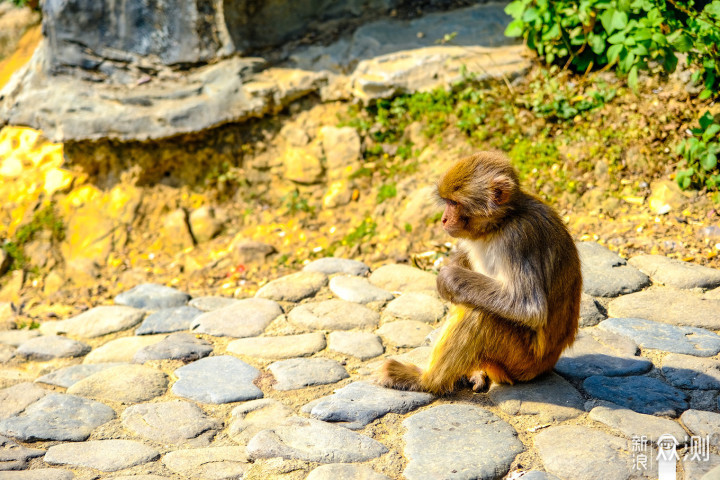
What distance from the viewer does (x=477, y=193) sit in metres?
3.94

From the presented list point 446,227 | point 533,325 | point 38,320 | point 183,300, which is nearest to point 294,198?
point 183,300

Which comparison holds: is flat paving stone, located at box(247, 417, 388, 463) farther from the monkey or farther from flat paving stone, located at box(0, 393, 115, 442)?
flat paving stone, located at box(0, 393, 115, 442)

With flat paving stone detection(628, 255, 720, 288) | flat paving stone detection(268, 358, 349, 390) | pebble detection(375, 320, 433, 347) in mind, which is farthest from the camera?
flat paving stone detection(628, 255, 720, 288)

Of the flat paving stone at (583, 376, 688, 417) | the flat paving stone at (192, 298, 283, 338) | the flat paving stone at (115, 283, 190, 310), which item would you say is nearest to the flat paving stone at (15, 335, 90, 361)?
the flat paving stone at (115, 283, 190, 310)

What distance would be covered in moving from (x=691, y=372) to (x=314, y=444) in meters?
2.35

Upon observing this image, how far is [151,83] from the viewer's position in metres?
7.61

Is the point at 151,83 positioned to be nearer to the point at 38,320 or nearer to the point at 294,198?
the point at 294,198

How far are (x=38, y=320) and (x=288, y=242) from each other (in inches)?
99.3

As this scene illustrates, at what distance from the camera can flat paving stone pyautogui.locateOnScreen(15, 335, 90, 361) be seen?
5465 millimetres

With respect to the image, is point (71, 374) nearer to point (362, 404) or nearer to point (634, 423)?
point (362, 404)

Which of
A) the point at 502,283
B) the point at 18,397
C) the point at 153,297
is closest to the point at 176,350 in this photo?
the point at 18,397

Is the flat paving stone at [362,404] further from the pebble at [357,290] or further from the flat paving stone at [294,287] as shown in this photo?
the flat paving stone at [294,287]

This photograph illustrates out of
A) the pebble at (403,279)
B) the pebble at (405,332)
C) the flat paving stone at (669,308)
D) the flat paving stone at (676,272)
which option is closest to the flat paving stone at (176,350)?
the pebble at (405,332)

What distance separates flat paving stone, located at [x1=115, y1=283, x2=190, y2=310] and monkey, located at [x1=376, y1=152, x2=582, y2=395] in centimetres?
300
